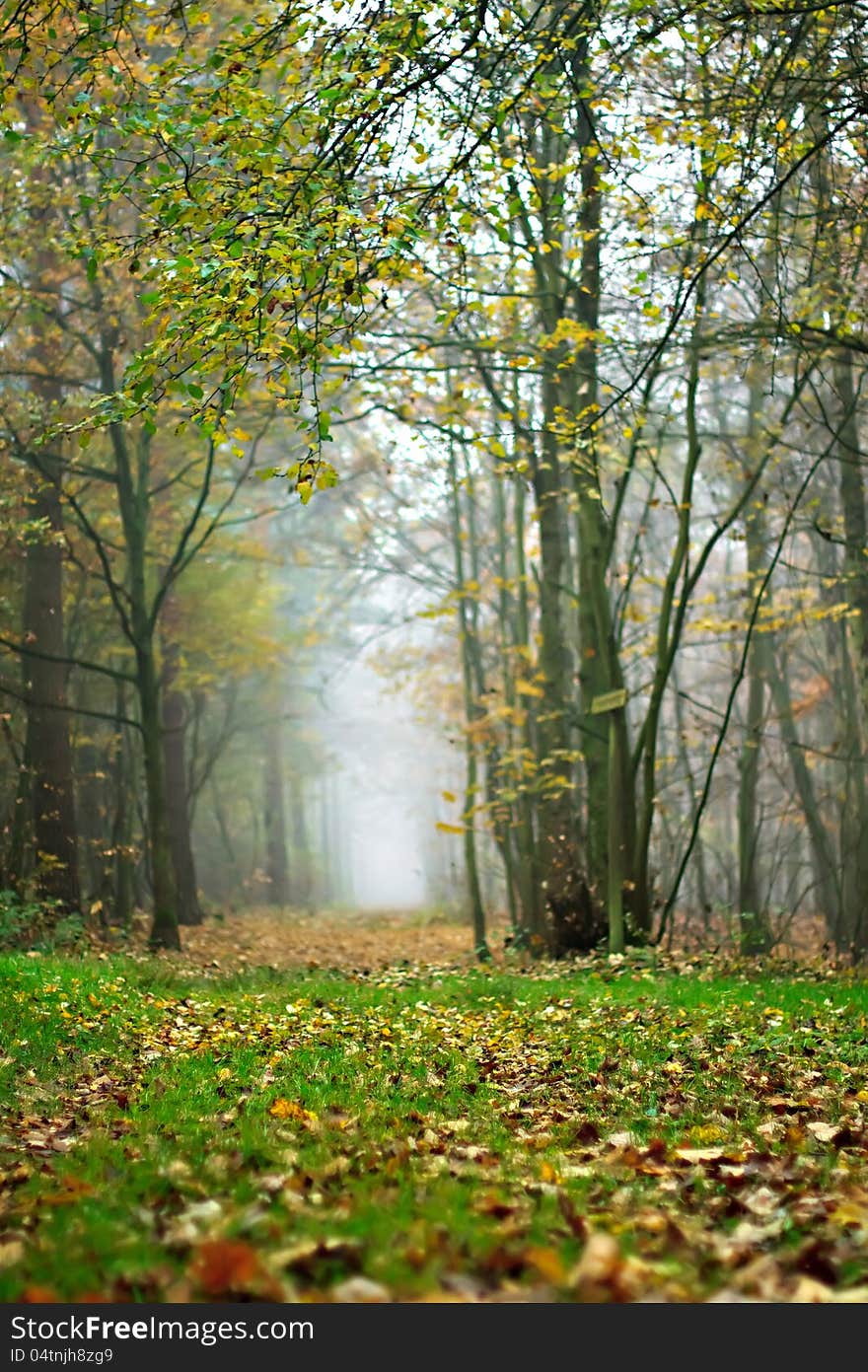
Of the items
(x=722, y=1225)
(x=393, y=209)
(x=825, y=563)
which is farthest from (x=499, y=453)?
(x=825, y=563)

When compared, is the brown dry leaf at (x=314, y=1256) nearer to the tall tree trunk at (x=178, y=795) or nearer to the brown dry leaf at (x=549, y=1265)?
the brown dry leaf at (x=549, y=1265)

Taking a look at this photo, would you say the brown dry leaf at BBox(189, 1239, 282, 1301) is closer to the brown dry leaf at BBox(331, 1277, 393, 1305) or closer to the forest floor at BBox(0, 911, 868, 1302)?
the forest floor at BBox(0, 911, 868, 1302)

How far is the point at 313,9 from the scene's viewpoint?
6426mm

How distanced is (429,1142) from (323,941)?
14113 millimetres

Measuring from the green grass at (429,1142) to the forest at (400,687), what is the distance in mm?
24

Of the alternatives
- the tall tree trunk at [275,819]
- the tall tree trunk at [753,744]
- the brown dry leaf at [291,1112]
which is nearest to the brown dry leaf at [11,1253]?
the brown dry leaf at [291,1112]

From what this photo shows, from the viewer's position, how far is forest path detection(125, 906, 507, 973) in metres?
13.7

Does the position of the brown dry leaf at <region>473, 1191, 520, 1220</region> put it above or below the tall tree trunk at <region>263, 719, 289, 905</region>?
below

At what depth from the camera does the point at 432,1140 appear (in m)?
4.75

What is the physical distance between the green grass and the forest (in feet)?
0.08

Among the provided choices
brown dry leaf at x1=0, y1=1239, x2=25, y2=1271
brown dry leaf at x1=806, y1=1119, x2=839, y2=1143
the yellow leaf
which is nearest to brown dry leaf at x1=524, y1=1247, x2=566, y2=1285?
brown dry leaf at x1=0, y1=1239, x2=25, y2=1271

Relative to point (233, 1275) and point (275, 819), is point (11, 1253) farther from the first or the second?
point (275, 819)

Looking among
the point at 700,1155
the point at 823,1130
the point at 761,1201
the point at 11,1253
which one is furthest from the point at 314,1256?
the point at 823,1130

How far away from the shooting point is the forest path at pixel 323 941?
13.7m
